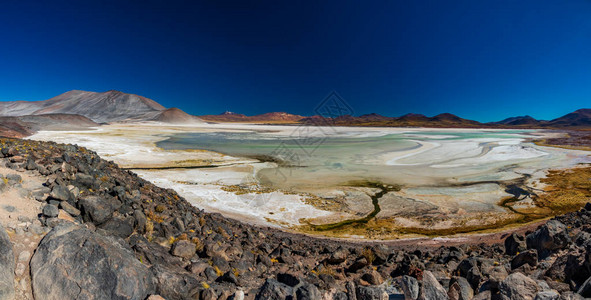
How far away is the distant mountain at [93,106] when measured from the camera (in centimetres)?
16412

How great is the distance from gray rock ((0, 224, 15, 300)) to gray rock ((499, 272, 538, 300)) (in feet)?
18.7

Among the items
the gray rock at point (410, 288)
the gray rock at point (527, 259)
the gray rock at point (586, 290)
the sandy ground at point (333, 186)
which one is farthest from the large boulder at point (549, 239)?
the sandy ground at point (333, 186)

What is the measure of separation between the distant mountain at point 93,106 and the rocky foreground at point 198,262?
173m

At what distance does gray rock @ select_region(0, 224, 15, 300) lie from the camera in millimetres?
2842

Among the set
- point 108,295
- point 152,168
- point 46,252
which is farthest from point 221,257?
point 152,168

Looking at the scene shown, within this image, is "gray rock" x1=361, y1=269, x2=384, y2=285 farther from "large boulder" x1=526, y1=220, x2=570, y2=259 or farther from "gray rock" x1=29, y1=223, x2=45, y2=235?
"gray rock" x1=29, y1=223, x2=45, y2=235

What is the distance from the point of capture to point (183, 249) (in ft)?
16.2

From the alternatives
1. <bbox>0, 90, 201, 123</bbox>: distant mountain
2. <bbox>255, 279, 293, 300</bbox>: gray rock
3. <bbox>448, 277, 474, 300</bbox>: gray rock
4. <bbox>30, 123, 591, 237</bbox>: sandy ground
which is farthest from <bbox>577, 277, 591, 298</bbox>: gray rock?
<bbox>0, 90, 201, 123</bbox>: distant mountain

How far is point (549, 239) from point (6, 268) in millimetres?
8987

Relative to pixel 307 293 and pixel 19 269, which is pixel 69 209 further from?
pixel 307 293

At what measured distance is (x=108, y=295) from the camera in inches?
131

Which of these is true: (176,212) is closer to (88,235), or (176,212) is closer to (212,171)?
(88,235)

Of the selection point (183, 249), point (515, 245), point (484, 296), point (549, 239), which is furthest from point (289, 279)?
point (515, 245)

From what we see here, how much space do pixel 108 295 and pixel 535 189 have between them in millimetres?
22857
